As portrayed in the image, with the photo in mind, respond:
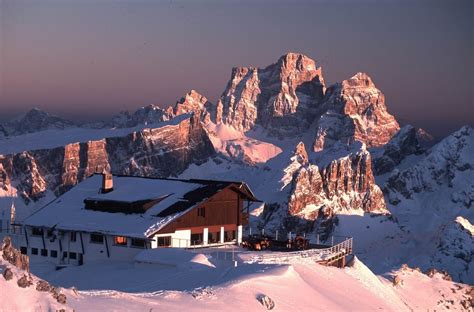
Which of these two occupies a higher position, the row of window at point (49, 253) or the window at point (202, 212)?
the window at point (202, 212)

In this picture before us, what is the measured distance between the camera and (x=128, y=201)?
64500mm

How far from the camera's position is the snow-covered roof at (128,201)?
61750mm

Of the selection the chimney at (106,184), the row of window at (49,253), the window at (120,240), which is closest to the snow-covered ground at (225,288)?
the row of window at (49,253)

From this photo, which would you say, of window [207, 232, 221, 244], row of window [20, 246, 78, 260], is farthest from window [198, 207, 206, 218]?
row of window [20, 246, 78, 260]

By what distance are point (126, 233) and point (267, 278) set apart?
15789 mm

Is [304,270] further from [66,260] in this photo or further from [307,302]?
[66,260]

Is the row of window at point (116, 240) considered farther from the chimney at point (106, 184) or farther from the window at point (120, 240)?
the chimney at point (106, 184)

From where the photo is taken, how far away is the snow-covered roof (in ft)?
203

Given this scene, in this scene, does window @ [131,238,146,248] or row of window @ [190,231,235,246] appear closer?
window @ [131,238,146,248]

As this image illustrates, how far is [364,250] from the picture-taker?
649ft

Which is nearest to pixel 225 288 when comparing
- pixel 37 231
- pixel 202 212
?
→ pixel 202 212

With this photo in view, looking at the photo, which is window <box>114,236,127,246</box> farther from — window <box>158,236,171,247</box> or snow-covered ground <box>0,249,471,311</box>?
window <box>158,236,171,247</box>

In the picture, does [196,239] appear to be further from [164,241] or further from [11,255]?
[11,255]

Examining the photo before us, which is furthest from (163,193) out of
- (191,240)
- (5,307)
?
(5,307)
